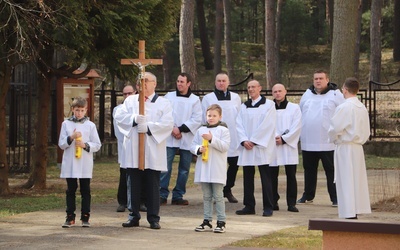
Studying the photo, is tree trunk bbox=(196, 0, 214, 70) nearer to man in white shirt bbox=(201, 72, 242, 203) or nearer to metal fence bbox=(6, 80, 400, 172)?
metal fence bbox=(6, 80, 400, 172)

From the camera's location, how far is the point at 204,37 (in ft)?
185

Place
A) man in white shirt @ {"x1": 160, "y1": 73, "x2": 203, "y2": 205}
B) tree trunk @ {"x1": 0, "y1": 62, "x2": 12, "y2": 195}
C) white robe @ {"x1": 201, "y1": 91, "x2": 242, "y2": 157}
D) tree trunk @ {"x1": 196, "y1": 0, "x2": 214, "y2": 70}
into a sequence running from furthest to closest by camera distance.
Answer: tree trunk @ {"x1": 196, "y1": 0, "x2": 214, "y2": 70}
tree trunk @ {"x1": 0, "y1": 62, "x2": 12, "y2": 195}
white robe @ {"x1": 201, "y1": 91, "x2": 242, "y2": 157}
man in white shirt @ {"x1": 160, "y1": 73, "x2": 203, "y2": 205}

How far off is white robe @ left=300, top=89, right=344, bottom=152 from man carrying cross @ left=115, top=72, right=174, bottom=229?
Answer: 144 inches

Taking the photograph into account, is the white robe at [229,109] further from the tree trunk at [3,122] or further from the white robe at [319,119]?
the tree trunk at [3,122]

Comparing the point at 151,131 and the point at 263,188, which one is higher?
the point at 151,131

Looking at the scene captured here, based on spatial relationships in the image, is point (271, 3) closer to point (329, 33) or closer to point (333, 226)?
point (329, 33)

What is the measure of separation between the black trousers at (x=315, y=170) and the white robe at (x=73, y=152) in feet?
14.4

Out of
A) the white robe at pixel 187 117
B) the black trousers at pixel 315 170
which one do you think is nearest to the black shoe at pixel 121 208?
the white robe at pixel 187 117

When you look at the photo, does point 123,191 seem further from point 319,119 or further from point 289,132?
point 319,119

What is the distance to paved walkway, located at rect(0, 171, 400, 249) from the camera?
11.0 meters

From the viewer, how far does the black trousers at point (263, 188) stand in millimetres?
13961

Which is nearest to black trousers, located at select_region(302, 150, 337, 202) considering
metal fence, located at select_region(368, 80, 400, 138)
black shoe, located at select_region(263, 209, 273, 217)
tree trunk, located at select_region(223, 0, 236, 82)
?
black shoe, located at select_region(263, 209, 273, 217)

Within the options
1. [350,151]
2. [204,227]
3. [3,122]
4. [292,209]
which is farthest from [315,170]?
[3,122]

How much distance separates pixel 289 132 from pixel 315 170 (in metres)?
1.12
